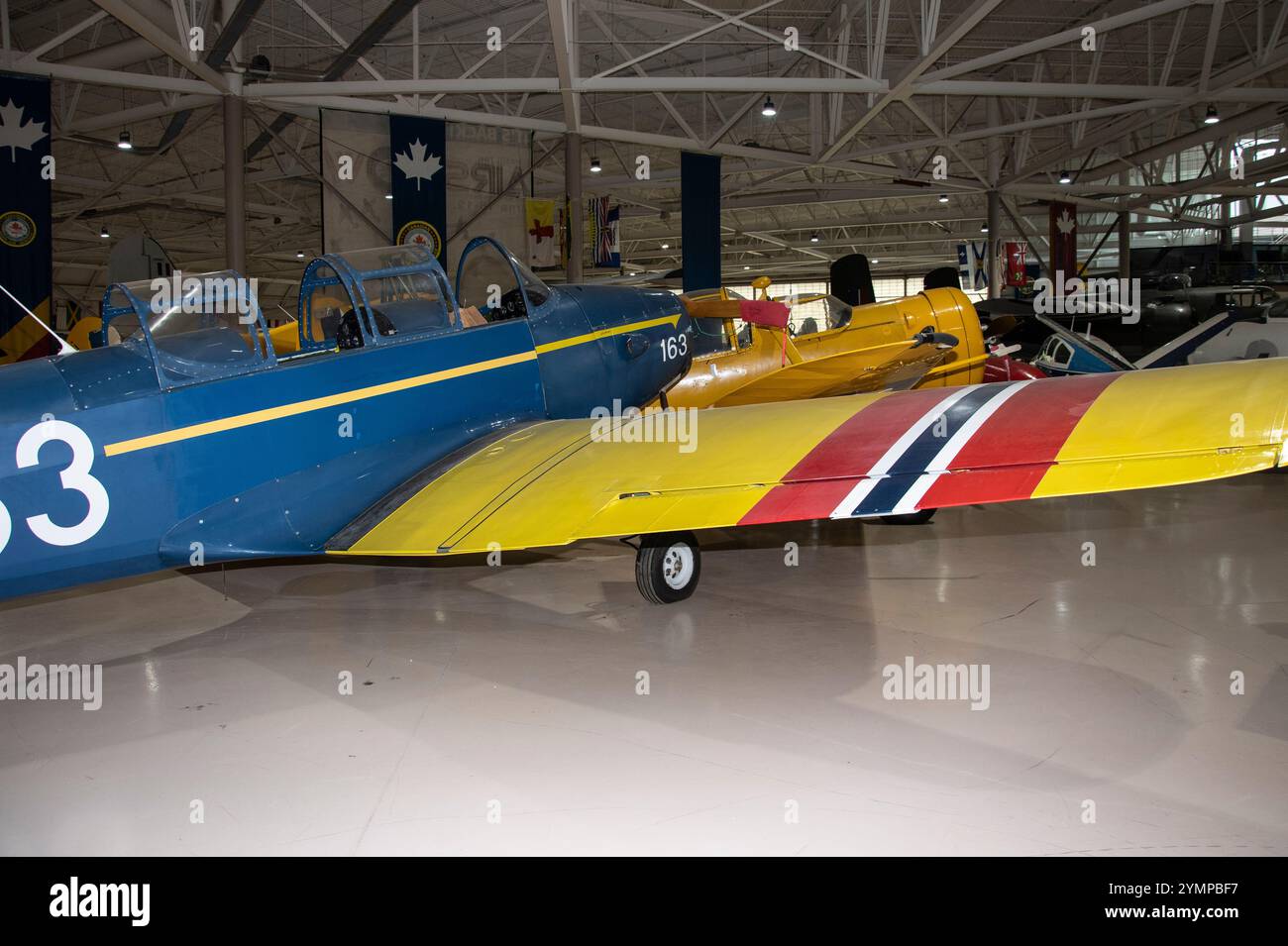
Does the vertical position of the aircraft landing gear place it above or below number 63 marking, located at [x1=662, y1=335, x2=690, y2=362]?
below

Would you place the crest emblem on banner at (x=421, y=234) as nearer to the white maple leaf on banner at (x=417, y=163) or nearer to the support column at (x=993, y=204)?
the white maple leaf on banner at (x=417, y=163)

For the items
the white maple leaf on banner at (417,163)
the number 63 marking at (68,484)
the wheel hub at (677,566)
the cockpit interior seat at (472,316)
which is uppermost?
the white maple leaf on banner at (417,163)

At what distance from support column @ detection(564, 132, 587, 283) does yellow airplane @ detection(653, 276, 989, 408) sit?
21.1 ft

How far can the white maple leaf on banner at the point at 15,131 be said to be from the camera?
41.6 ft

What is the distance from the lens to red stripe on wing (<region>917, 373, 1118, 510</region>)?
3693mm

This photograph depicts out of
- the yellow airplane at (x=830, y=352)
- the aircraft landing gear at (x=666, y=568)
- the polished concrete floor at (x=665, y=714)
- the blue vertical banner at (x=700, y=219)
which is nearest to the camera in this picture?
the polished concrete floor at (x=665, y=714)

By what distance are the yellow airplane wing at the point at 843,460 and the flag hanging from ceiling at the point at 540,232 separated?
40.6 feet

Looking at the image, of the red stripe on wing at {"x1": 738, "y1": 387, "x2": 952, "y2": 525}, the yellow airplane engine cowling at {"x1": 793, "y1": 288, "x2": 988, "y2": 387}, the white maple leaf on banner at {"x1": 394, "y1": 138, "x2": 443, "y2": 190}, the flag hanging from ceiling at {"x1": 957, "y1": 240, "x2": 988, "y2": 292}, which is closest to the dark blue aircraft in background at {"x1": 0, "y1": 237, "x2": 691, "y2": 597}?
the red stripe on wing at {"x1": 738, "y1": 387, "x2": 952, "y2": 525}

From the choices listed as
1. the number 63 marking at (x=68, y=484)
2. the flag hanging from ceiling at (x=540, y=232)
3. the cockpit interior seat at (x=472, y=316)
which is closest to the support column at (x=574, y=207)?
the flag hanging from ceiling at (x=540, y=232)

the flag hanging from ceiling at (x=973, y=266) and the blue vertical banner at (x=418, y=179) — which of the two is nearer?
the blue vertical banner at (x=418, y=179)

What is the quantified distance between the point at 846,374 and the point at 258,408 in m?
6.72

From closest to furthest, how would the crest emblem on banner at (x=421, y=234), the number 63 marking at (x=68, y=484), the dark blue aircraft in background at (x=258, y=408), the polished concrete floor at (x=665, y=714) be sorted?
the polished concrete floor at (x=665, y=714) < the number 63 marking at (x=68, y=484) < the dark blue aircraft in background at (x=258, y=408) < the crest emblem on banner at (x=421, y=234)

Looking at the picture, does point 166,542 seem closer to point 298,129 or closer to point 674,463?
point 674,463

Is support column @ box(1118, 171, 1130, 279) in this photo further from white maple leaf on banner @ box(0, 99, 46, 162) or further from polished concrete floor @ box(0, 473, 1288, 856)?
white maple leaf on banner @ box(0, 99, 46, 162)
